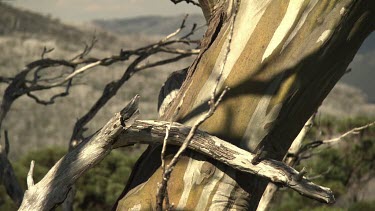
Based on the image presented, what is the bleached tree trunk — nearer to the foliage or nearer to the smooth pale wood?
the smooth pale wood

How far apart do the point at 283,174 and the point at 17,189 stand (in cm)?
148

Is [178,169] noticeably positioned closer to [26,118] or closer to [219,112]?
[219,112]

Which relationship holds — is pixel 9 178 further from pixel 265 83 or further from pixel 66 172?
pixel 265 83

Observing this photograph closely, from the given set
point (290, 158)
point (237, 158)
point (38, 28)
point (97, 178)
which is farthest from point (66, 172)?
point (38, 28)

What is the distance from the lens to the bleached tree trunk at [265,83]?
40.0 inches

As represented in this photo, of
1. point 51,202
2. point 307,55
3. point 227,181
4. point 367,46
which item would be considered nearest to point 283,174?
point 227,181

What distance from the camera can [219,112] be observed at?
3.45ft

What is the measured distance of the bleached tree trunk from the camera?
102 cm

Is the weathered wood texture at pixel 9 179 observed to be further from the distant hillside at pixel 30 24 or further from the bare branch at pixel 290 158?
the distant hillside at pixel 30 24

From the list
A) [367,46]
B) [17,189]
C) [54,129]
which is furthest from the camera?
[367,46]

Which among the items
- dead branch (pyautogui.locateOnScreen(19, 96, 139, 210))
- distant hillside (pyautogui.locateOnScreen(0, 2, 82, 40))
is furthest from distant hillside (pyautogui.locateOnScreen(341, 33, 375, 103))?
dead branch (pyautogui.locateOnScreen(19, 96, 139, 210))

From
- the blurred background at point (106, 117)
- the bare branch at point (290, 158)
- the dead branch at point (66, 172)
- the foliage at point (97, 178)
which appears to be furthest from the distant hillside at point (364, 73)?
the dead branch at point (66, 172)

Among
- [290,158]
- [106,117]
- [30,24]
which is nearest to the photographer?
[290,158]

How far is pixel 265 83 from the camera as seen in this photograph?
103 centimetres
